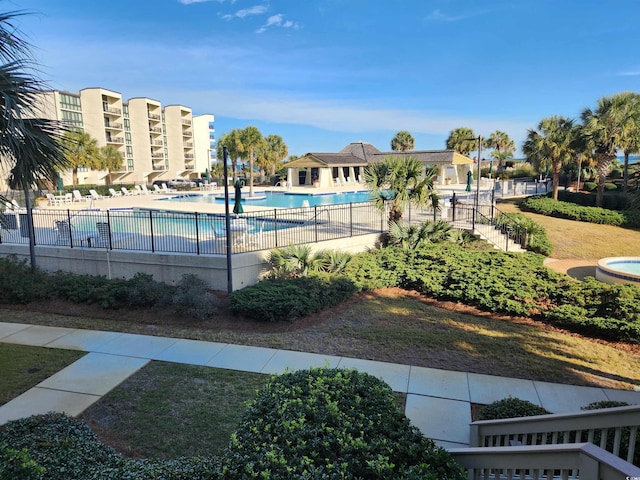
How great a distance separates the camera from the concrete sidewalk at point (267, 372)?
5949 millimetres

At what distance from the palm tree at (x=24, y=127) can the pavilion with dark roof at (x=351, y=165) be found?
3588 centimetres

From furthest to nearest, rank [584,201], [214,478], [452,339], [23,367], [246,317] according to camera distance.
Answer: [584,201] → [246,317] → [452,339] → [23,367] → [214,478]

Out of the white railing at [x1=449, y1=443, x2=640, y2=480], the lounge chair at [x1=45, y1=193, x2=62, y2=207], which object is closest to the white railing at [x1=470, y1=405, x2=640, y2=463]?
the white railing at [x1=449, y1=443, x2=640, y2=480]

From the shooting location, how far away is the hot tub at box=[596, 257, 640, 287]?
42.1 feet

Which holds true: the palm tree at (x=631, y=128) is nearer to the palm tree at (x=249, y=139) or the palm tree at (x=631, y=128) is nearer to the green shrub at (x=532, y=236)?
the green shrub at (x=532, y=236)

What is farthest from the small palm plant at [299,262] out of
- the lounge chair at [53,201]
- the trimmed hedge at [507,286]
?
the lounge chair at [53,201]

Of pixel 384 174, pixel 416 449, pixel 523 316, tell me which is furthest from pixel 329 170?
pixel 416 449

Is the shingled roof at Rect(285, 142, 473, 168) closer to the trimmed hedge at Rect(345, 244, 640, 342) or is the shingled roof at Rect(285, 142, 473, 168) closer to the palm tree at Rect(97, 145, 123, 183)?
the palm tree at Rect(97, 145, 123, 183)

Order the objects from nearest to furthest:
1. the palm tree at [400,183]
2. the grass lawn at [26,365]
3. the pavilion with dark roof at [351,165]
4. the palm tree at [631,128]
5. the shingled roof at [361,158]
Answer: the grass lawn at [26,365] → the palm tree at [400,183] → the palm tree at [631,128] → the shingled roof at [361,158] → the pavilion with dark roof at [351,165]

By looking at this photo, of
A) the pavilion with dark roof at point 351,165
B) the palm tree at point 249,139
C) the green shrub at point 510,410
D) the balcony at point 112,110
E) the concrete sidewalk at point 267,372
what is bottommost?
the concrete sidewalk at point 267,372

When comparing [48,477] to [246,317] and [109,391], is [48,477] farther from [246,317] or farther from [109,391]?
[246,317]

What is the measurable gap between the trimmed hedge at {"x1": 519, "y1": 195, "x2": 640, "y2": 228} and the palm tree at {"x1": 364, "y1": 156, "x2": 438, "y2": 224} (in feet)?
45.1

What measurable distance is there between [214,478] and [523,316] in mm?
9069

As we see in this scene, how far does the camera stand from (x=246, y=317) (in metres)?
9.99
